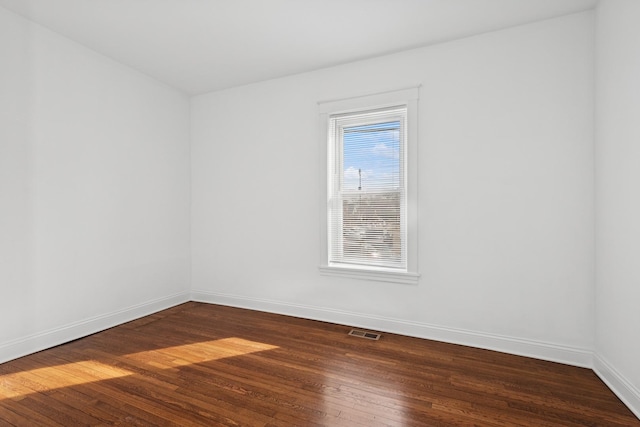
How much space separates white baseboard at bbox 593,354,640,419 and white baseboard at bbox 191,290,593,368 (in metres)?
0.13

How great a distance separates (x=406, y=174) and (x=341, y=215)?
0.86 metres

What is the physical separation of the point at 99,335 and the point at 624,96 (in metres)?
4.87

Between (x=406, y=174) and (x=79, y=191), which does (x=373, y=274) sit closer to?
(x=406, y=174)

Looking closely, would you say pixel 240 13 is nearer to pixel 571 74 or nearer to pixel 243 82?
pixel 243 82

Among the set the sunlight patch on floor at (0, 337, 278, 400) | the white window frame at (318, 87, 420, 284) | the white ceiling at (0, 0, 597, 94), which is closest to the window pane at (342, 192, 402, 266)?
the white window frame at (318, 87, 420, 284)

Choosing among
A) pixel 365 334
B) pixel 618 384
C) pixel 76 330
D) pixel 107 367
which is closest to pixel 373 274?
pixel 365 334

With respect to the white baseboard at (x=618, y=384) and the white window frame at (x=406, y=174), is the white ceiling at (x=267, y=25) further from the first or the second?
the white baseboard at (x=618, y=384)

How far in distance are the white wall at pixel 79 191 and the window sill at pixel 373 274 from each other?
7.15ft

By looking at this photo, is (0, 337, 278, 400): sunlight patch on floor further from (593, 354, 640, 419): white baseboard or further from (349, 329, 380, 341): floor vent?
(593, 354, 640, 419): white baseboard

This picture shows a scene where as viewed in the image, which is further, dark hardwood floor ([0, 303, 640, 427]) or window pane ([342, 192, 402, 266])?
window pane ([342, 192, 402, 266])

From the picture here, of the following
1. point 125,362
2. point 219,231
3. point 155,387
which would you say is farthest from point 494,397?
point 219,231

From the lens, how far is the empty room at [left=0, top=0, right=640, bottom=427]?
209 cm

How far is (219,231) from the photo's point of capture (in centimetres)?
420

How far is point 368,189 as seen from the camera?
3.42 m
